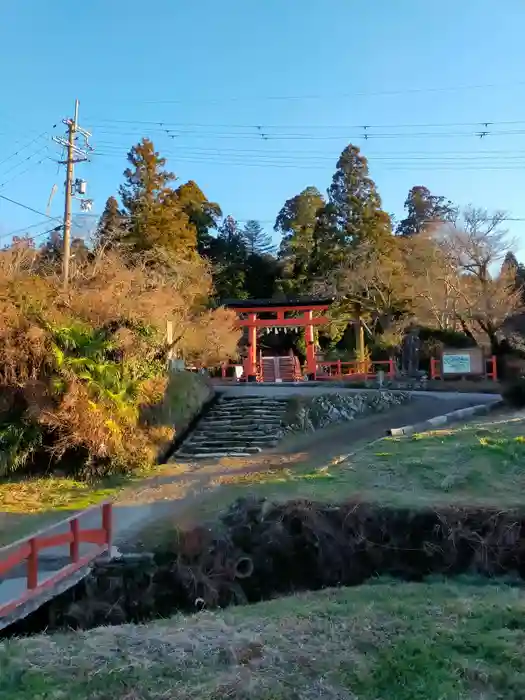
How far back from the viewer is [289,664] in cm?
321

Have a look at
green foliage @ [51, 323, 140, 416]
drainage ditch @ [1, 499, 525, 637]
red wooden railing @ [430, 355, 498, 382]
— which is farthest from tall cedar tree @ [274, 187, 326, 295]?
drainage ditch @ [1, 499, 525, 637]

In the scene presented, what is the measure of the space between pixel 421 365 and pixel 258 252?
54.5ft

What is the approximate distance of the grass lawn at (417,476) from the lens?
802 centimetres

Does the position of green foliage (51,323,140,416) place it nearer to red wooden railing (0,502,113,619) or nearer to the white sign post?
red wooden railing (0,502,113,619)

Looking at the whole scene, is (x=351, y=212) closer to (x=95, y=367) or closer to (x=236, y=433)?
(x=236, y=433)

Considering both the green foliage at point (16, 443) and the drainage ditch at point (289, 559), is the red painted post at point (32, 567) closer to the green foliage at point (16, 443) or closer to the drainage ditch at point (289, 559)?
the drainage ditch at point (289, 559)

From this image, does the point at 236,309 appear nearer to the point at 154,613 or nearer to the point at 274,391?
the point at 274,391

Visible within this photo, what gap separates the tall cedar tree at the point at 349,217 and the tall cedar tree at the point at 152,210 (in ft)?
24.4

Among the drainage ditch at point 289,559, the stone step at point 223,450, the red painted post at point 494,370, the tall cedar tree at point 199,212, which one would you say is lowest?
the drainage ditch at point 289,559

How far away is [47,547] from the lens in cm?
649

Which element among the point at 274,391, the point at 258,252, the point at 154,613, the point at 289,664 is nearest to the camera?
the point at 289,664

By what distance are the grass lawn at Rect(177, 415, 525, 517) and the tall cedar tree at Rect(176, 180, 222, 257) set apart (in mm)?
27057

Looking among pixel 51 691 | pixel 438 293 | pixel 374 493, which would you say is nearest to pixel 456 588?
pixel 374 493

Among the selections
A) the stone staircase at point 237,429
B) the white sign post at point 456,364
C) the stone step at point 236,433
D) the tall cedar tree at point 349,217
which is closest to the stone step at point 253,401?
the stone staircase at point 237,429
